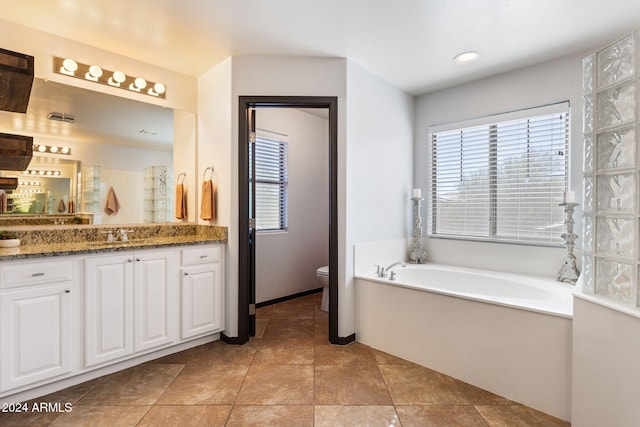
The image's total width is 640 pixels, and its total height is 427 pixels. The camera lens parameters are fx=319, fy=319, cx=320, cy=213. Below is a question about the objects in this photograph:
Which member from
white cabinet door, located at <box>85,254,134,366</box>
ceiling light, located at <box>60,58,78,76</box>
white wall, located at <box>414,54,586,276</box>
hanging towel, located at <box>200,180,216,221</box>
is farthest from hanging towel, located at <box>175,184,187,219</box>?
white wall, located at <box>414,54,586,276</box>

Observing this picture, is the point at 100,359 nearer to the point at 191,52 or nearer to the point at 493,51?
the point at 191,52

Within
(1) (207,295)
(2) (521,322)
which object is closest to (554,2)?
(2) (521,322)

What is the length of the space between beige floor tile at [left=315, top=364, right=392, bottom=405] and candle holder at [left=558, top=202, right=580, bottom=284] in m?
1.67

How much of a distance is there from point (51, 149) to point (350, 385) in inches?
107

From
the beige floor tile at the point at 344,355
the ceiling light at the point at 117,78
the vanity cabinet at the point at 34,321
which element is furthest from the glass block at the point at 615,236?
the ceiling light at the point at 117,78

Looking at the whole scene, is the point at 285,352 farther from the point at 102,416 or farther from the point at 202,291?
the point at 102,416

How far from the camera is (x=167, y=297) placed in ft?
7.95

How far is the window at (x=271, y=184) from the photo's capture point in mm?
3830

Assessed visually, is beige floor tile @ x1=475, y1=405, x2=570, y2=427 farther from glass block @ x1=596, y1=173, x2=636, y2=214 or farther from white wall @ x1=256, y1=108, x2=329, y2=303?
white wall @ x1=256, y1=108, x2=329, y2=303

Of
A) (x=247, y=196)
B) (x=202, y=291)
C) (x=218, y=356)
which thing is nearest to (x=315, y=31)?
(x=247, y=196)

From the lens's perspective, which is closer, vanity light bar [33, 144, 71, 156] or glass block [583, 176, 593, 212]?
glass block [583, 176, 593, 212]

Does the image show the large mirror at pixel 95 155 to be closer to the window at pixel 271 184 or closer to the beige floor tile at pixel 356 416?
the window at pixel 271 184

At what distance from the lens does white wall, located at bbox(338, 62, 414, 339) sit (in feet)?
8.98

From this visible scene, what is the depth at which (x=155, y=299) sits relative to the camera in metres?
2.36
